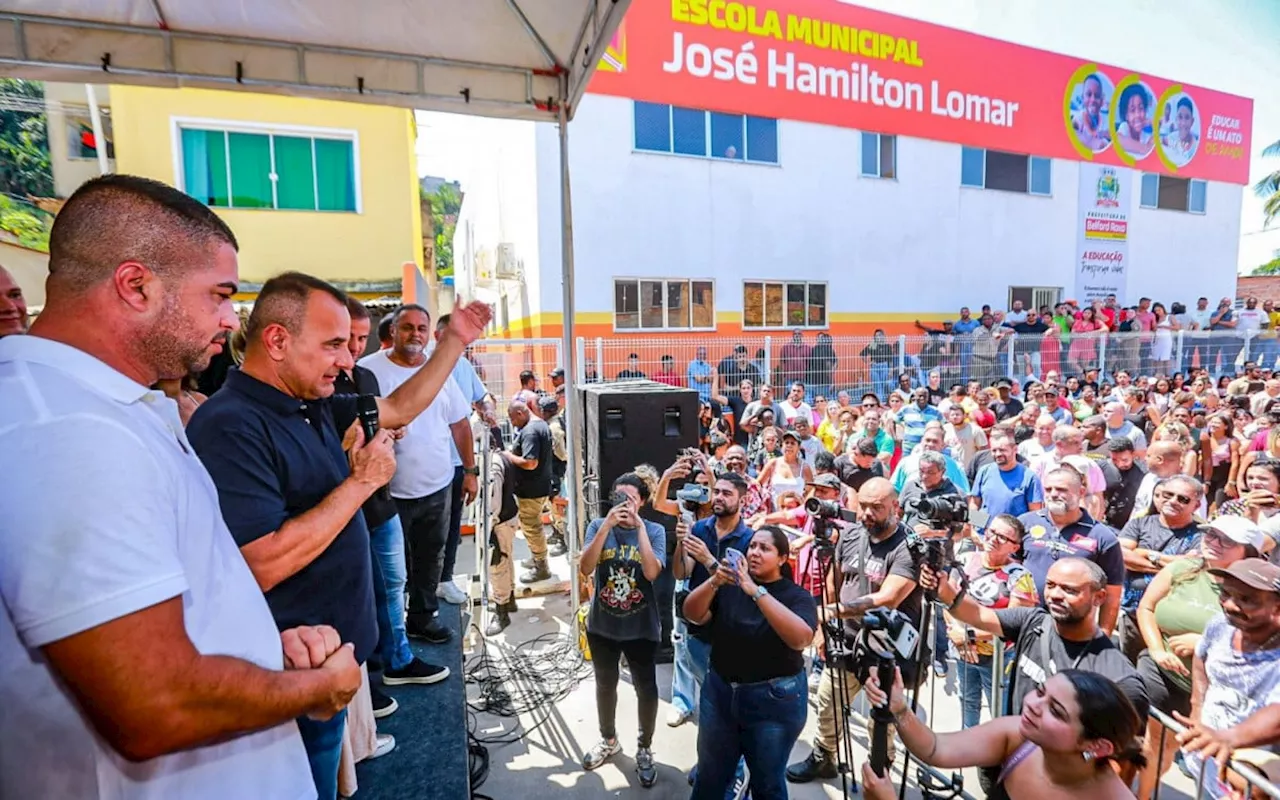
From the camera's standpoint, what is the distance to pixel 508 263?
14.7 m

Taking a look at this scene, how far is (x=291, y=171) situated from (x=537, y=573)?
7.83 m

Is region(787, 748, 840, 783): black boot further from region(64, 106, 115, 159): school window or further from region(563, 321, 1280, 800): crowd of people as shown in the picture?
region(64, 106, 115, 159): school window

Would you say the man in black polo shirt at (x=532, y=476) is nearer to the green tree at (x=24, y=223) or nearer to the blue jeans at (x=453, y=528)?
the blue jeans at (x=453, y=528)

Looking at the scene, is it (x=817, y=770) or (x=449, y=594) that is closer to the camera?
(x=817, y=770)

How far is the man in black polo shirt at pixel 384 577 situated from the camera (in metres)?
2.78

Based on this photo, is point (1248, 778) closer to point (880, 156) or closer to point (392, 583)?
point (392, 583)

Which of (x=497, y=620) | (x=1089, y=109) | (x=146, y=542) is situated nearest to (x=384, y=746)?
(x=146, y=542)

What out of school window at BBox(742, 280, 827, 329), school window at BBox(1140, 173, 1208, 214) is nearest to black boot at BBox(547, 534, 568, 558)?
school window at BBox(742, 280, 827, 329)

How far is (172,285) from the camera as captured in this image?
112 cm

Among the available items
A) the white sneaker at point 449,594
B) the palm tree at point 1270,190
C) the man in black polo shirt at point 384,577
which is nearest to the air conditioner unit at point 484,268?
the white sneaker at point 449,594

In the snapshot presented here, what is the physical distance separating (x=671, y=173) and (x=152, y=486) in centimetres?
1282

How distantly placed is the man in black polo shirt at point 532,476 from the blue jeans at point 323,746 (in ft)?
14.2

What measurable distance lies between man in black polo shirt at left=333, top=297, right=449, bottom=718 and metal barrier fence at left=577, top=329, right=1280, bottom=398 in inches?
234

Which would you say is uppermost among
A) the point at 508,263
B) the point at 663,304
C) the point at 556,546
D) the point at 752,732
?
the point at 508,263
